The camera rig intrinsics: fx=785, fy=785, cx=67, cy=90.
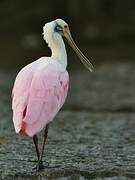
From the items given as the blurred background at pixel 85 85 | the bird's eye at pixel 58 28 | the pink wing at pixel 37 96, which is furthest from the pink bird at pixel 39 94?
the blurred background at pixel 85 85

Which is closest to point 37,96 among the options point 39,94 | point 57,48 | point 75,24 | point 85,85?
point 39,94

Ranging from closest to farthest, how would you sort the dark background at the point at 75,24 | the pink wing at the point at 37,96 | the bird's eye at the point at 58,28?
the pink wing at the point at 37,96
the bird's eye at the point at 58,28
the dark background at the point at 75,24

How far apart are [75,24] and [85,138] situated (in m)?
20.5

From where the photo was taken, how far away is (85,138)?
36.9 ft

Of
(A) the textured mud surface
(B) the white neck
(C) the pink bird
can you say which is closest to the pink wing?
(C) the pink bird

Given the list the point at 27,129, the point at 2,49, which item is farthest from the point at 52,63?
the point at 2,49

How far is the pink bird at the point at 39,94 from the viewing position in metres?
7.80

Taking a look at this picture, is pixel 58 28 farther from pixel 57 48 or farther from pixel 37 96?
pixel 37 96

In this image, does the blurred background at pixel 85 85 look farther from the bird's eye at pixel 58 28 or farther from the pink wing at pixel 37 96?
the bird's eye at pixel 58 28

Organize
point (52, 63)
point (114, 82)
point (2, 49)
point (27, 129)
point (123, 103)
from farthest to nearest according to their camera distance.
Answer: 1. point (2, 49)
2. point (114, 82)
3. point (123, 103)
4. point (52, 63)
5. point (27, 129)

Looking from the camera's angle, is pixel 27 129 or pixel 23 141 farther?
pixel 23 141

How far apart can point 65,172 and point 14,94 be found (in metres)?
0.96

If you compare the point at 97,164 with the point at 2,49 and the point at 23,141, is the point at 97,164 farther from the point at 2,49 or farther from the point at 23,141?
the point at 2,49

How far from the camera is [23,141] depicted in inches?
419
